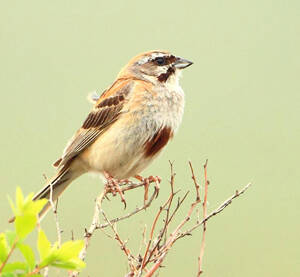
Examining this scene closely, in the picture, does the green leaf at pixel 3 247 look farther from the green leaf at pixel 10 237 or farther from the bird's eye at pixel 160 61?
the bird's eye at pixel 160 61

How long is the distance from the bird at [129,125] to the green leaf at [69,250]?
301 cm

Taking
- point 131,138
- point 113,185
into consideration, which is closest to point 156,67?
point 131,138

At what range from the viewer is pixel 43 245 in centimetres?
116

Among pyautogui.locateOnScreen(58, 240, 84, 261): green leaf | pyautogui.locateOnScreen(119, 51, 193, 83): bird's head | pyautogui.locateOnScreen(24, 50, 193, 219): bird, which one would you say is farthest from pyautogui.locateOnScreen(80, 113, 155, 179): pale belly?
pyautogui.locateOnScreen(58, 240, 84, 261): green leaf

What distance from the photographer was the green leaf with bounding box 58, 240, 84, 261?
3.77 ft

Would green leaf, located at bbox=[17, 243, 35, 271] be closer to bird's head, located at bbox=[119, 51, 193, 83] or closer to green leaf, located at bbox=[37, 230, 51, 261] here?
green leaf, located at bbox=[37, 230, 51, 261]

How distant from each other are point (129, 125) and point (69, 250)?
317cm

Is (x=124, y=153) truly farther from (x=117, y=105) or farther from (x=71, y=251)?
(x=71, y=251)

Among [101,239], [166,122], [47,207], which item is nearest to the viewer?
[47,207]

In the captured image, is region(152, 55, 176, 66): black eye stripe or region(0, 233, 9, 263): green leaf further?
region(152, 55, 176, 66): black eye stripe

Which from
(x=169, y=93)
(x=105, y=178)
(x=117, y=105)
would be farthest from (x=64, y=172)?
(x=169, y=93)

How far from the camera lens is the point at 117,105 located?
14.8ft

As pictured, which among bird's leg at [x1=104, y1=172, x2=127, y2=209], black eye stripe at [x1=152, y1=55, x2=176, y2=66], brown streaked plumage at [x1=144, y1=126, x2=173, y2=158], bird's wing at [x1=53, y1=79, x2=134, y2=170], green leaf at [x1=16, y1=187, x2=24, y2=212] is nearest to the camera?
green leaf at [x1=16, y1=187, x2=24, y2=212]

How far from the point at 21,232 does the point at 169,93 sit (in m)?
3.42
